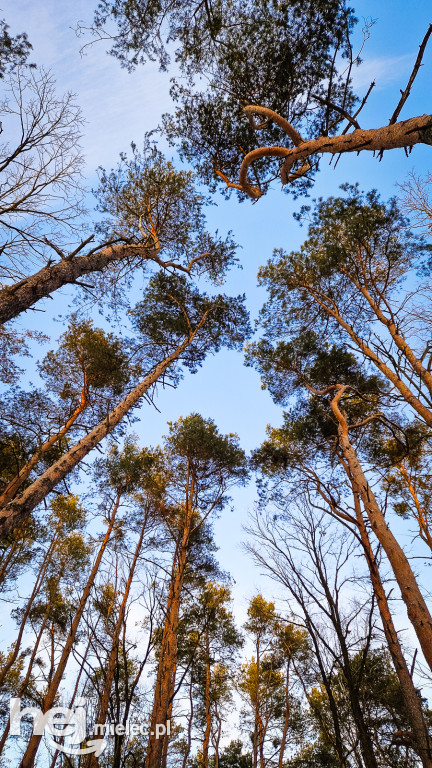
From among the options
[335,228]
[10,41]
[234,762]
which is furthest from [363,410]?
[234,762]

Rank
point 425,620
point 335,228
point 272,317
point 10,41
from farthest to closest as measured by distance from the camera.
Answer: point 272,317
point 335,228
point 10,41
point 425,620

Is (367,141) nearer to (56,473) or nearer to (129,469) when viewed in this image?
(56,473)

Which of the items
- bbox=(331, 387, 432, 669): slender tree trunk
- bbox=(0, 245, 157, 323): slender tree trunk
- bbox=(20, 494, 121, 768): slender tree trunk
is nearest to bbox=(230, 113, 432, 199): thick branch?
bbox=(0, 245, 157, 323): slender tree trunk

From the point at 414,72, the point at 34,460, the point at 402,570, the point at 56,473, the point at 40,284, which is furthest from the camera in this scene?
the point at 34,460

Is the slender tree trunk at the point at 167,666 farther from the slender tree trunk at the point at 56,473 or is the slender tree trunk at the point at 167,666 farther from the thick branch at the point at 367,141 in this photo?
the thick branch at the point at 367,141

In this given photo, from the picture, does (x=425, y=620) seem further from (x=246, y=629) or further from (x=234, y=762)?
(x=234, y=762)

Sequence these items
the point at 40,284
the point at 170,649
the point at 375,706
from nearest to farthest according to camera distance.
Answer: the point at 40,284 < the point at 375,706 < the point at 170,649

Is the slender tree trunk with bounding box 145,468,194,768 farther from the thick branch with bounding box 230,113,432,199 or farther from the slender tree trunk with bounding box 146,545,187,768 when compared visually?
the thick branch with bounding box 230,113,432,199

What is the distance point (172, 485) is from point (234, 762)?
565 inches

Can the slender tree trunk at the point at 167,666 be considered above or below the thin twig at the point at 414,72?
below

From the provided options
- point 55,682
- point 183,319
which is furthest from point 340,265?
point 55,682

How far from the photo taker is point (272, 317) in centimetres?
1003

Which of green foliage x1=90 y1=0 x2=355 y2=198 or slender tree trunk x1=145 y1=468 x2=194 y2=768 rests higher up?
green foliage x1=90 y1=0 x2=355 y2=198

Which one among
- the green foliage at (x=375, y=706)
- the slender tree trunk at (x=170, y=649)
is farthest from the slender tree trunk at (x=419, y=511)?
the slender tree trunk at (x=170, y=649)
